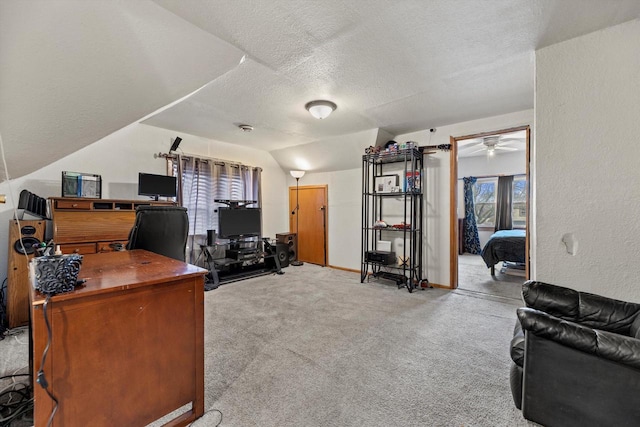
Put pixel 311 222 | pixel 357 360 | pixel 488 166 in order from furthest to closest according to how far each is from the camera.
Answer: pixel 488 166 → pixel 311 222 → pixel 357 360

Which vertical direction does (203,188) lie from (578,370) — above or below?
above

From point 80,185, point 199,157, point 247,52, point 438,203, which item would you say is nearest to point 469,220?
point 438,203

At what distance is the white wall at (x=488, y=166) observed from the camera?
698cm

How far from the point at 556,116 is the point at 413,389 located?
2.36 meters

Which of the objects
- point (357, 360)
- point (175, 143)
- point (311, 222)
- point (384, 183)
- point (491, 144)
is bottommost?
point (357, 360)

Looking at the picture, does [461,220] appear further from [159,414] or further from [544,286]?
[159,414]

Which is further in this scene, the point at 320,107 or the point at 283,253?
the point at 283,253

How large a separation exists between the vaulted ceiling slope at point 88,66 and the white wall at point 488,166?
289 inches

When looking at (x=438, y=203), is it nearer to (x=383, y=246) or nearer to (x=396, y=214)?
(x=396, y=214)

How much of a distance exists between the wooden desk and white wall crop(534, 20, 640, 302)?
2.68 meters

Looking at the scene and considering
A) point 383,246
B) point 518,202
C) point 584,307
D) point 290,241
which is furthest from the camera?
point 518,202

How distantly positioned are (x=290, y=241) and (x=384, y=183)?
249 cm

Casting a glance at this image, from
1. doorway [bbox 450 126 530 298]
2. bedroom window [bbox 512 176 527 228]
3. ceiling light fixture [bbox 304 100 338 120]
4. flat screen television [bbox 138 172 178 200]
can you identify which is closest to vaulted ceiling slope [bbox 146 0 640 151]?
ceiling light fixture [bbox 304 100 338 120]

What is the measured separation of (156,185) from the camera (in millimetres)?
3863
